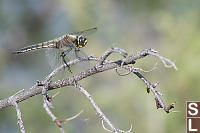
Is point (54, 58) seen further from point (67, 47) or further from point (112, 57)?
point (112, 57)

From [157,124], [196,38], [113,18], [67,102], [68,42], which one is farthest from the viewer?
[113,18]

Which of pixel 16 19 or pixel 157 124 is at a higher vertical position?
pixel 16 19

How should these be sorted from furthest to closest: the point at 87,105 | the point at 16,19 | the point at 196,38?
the point at 16,19 → the point at 87,105 → the point at 196,38

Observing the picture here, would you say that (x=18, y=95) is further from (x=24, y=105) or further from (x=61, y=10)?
(x=61, y=10)

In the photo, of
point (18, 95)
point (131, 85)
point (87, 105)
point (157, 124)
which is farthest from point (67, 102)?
point (18, 95)

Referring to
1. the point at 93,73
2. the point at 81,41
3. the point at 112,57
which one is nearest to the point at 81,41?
the point at 81,41

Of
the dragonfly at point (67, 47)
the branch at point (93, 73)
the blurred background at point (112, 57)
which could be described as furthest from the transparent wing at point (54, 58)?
the blurred background at point (112, 57)

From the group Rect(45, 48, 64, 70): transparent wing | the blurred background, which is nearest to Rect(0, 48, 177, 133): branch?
Rect(45, 48, 64, 70): transparent wing

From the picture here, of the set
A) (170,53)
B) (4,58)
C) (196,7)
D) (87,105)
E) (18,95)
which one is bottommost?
(18,95)
